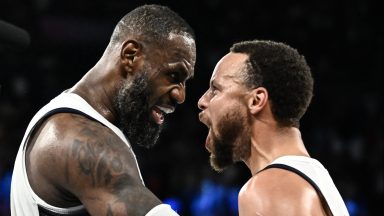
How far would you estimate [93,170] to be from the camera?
190cm

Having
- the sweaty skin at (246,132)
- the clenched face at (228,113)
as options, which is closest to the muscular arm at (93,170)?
the sweaty skin at (246,132)

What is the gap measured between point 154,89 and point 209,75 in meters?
5.81

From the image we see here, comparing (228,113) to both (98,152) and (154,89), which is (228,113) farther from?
(98,152)

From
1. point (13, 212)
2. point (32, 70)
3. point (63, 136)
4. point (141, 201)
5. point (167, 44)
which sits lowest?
point (32, 70)

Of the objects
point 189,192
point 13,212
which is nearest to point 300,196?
point 13,212

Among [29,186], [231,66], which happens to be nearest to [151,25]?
[231,66]

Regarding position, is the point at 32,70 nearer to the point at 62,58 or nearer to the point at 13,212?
the point at 62,58

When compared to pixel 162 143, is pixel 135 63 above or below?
above

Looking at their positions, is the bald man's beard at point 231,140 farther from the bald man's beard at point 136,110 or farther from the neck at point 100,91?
the neck at point 100,91

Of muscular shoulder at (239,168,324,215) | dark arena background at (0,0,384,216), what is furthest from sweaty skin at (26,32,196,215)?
dark arena background at (0,0,384,216)

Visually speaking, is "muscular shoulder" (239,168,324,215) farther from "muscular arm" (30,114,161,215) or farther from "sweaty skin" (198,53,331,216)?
"muscular arm" (30,114,161,215)

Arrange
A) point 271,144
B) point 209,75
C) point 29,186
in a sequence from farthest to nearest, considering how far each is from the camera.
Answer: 1. point 209,75
2. point 271,144
3. point 29,186

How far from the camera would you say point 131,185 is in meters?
1.88

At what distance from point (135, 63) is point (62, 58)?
19.3ft
